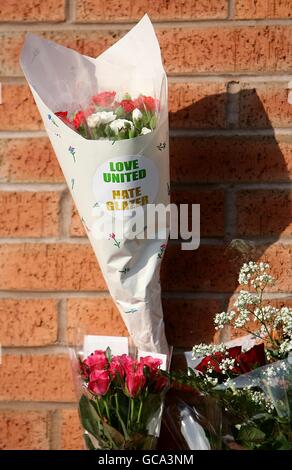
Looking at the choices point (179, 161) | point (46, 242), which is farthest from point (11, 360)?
point (179, 161)

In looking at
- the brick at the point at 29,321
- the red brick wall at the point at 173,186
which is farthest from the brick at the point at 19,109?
the brick at the point at 29,321

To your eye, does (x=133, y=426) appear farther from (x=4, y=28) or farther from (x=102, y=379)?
(x=4, y=28)

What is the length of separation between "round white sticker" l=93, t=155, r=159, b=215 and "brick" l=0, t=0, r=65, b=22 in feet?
1.31

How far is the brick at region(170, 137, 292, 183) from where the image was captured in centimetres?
131

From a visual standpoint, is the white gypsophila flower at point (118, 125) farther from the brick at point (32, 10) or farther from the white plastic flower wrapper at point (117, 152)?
Answer: the brick at point (32, 10)

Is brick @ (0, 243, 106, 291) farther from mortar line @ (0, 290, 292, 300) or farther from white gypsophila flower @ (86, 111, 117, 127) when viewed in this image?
white gypsophila flower @ (86, 111, 117, 127)

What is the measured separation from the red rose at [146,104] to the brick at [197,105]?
0.55ft

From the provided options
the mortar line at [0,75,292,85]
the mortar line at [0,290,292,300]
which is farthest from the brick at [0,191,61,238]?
the mortar line at [0,75,292,85]

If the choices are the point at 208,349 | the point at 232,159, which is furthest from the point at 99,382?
the point at 232,159

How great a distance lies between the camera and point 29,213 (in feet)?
4.41

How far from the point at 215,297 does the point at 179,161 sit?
28 centimetres

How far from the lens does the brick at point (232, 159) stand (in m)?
1.31

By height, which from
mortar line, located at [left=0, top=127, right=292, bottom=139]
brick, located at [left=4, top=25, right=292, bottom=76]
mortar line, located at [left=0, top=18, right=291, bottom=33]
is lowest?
mortar line, located at [left=0, top=127, right=292, bottom=139]

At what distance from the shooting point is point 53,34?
1321 millimetres
